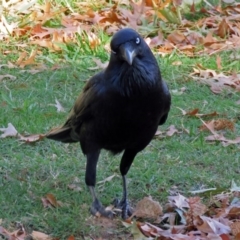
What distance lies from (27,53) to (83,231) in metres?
4.03

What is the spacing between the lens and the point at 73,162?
6000mm

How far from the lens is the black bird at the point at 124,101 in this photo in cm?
471

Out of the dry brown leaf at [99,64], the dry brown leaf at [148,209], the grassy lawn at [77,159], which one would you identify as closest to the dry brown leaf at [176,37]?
the grassy lawn at [77,159]

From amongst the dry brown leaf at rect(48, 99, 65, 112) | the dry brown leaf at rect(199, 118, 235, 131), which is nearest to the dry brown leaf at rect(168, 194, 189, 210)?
the dry brown leaf at rect(199, 118, 235, 131)

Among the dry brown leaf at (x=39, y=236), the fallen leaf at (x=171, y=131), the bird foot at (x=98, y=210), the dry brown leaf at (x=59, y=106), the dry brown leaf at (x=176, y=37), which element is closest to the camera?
the dry brown leaf at (x=39, y=236)

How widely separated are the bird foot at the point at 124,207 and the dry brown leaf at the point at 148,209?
5 cm

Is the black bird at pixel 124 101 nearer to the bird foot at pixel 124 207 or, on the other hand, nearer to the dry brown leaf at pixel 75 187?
the bird foot at pixel 124 207

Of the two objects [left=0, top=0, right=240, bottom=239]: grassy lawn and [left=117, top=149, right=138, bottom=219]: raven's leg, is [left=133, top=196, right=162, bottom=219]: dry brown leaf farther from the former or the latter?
[left=0, top=0, right=240, bottom=239]: grassy lawn

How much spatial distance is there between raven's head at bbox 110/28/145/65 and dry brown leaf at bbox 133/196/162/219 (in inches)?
40.6

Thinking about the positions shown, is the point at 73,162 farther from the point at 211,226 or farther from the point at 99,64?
the point at 99,64

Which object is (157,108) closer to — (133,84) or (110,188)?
(133,84)

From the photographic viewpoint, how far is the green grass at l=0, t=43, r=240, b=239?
16.8 feet

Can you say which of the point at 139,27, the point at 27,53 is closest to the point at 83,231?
the point at 27,53

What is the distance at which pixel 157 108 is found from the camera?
4844mm
